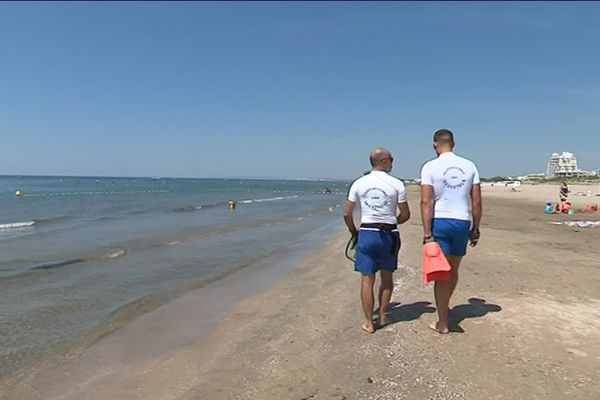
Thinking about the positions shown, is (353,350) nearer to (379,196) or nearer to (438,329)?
(438,329)

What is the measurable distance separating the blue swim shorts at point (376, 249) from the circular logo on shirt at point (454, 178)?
2.50 feet

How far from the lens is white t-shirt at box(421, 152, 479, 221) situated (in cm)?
466

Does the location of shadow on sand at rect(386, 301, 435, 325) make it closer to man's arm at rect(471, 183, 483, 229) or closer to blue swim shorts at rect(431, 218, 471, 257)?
blue swim shorts at rect(431, 218, 471, 257)

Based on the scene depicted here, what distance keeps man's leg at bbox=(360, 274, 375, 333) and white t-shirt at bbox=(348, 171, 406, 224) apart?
0.65 meters

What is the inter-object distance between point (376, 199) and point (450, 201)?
0.75 m

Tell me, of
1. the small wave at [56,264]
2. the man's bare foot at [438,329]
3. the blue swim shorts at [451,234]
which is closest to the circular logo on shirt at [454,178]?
Answer: the blue swim shorts at [451,234]

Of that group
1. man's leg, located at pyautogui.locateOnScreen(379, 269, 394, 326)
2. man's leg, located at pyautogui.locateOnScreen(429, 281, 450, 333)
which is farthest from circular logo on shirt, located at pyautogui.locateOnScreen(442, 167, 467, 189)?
man's leg, located at pyautogui.locateOnScreen(379, 269, 394, 326)

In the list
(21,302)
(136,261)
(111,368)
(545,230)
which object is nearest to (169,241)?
(136,261)

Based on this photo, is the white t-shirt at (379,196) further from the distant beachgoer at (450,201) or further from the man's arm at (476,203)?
the man's arm at (476,203)

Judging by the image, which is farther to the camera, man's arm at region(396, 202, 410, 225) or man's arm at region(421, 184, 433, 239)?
man's arm at region(396, 202, 410, 225)

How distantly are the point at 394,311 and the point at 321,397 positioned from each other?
94.3 inches

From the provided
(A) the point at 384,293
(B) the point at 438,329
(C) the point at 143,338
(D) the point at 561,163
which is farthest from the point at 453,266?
(D) the point at 561,163

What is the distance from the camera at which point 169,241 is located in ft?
50.5

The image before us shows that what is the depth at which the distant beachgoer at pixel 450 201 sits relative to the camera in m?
4.67
